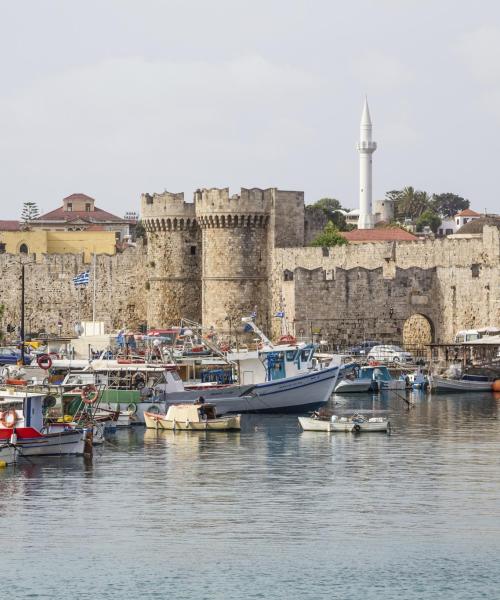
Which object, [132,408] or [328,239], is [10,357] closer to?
[132,408]

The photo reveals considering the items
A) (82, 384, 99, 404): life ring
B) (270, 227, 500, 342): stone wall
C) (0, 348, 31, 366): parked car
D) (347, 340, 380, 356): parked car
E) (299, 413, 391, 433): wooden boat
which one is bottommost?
(299, 413, 391, 433): wooden boat

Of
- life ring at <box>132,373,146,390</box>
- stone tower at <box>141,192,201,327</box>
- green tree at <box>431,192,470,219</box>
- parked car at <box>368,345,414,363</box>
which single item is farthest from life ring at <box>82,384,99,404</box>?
green tree at <box>431,192,470,219</box>

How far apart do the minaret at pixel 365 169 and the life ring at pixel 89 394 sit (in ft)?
218

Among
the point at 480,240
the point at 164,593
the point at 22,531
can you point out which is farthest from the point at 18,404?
the point at 480,240

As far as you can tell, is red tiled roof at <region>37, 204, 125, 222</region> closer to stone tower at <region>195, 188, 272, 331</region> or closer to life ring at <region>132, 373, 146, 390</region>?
stone tower at <region>195, 188, 272, 331</region>

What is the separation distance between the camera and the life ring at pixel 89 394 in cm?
4559

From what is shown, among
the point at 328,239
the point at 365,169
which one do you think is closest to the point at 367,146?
the point at 365,169

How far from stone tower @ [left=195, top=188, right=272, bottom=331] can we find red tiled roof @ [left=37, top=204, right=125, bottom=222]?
53.5 metres

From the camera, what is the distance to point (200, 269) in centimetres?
7012

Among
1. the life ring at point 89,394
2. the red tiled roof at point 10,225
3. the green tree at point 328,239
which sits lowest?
the life ring at point 89,394

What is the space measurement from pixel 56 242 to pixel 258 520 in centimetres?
5855

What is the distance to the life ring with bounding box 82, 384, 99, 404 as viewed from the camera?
45594 mm

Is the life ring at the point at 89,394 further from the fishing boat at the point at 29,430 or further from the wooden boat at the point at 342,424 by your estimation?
the wooden boat at the point at 342,424

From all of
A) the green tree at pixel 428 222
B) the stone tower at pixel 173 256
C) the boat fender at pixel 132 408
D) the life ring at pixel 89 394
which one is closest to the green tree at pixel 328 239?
the stone tower at pixel 173 256
